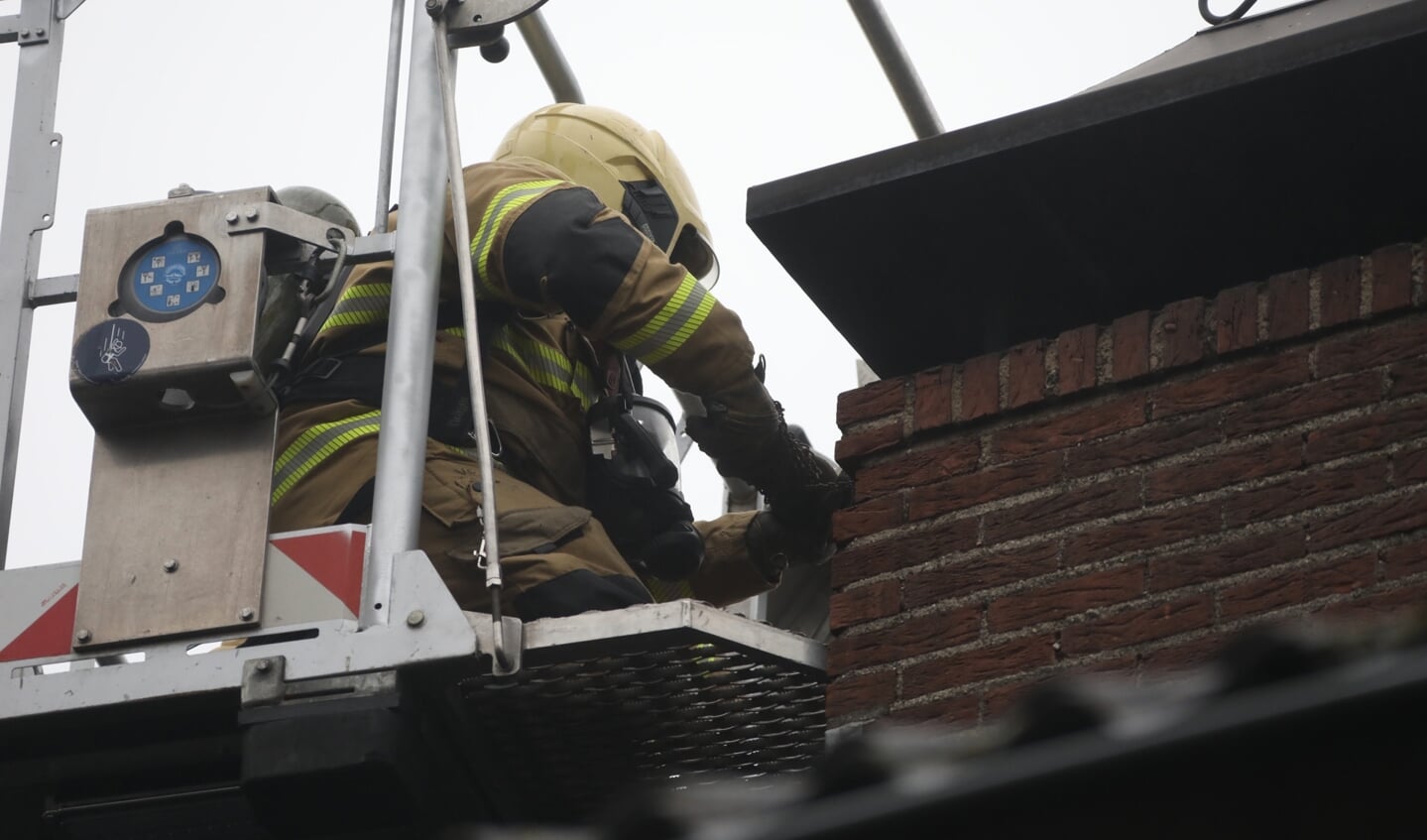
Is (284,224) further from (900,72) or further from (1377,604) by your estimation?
(900,72)

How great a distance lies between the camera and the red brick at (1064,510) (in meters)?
4.38

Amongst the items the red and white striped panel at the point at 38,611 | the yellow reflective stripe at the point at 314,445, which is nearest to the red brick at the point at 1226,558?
the yellow reflective stripe at the point at 314,445

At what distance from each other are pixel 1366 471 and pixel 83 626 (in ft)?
8.51

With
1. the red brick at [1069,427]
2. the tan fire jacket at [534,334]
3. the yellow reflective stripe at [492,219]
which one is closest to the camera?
the red brick at [1069,427]

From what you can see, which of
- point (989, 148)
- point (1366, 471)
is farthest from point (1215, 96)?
point (1366, 471)

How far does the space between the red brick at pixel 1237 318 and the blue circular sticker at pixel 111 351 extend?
2220 mm

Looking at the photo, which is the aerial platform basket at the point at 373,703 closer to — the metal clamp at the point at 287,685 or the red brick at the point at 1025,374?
the metal clamp at the point at 287,685

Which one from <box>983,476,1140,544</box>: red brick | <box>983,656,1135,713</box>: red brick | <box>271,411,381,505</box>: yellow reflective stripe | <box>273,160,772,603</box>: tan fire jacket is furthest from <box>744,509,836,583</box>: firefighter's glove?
<box>983,656,1135,713</box>: red brick

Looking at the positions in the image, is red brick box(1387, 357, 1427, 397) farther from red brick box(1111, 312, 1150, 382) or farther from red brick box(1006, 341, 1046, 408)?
red brick box(1006, 341, 1046, 408)

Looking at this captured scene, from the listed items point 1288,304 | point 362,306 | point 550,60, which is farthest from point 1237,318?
point 550,60

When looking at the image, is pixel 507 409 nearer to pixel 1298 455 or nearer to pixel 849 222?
pixel 849 222

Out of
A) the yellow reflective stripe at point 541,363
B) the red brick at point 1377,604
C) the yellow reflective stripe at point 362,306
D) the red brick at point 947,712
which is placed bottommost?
the red brick at point 1377,604

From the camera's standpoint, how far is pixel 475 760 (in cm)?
498

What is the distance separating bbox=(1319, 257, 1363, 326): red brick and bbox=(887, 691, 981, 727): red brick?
996 mm
